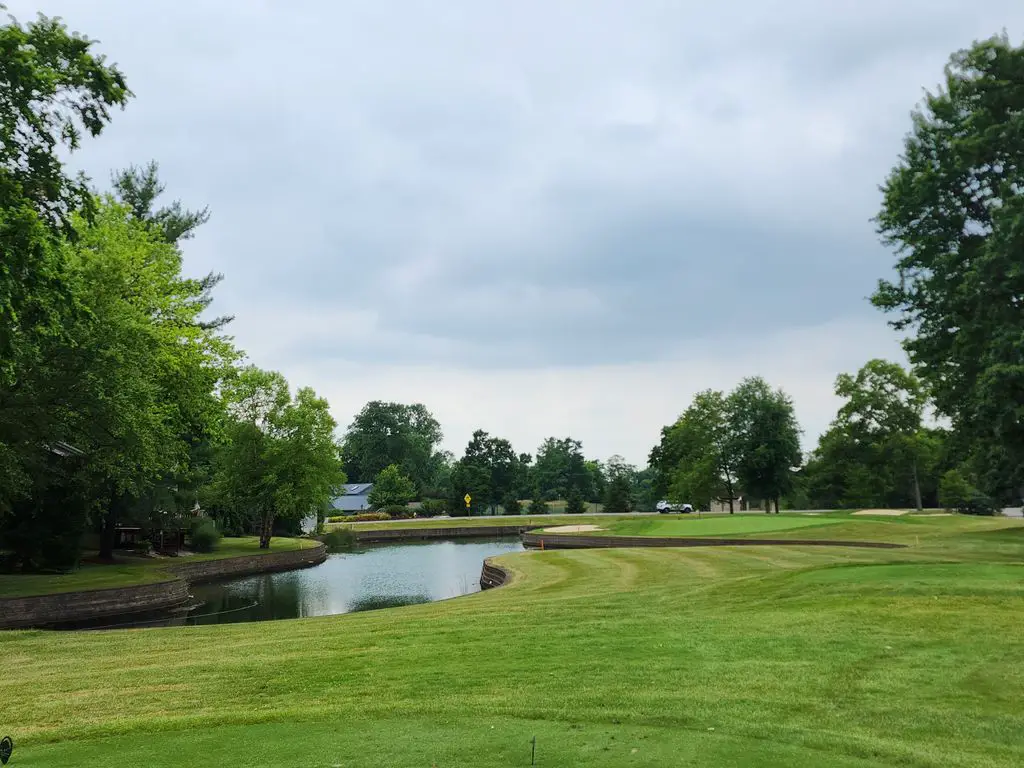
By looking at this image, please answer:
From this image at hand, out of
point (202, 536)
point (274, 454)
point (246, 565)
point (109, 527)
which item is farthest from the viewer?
point (274, 454)

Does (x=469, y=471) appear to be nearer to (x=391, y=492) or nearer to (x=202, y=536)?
(x=391, y=492)

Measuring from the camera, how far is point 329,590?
32031 mm

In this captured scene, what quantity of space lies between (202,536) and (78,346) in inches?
1018

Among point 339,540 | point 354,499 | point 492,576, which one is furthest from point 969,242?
point 354,499

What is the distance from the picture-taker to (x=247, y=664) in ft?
34.6

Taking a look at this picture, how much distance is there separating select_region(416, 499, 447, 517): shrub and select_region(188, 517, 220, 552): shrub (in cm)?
4706

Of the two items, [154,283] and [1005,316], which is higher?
[154,283]

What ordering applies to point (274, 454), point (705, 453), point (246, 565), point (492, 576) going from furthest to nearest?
point (705, 453) < point (274, 454) < point (246, 565) < point (492, 576)

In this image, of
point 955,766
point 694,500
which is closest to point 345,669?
point 955,766

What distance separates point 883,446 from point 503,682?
68701 millimetres

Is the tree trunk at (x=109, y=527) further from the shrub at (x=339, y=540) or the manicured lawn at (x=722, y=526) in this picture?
the manicured lawn at (x=722, y=526)

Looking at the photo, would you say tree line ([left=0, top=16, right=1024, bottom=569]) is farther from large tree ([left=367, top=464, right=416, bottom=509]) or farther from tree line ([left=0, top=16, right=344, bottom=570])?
large tree ([left=367, top=464, right=416, bottom=509])

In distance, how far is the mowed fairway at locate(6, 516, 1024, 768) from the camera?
20.2 ft

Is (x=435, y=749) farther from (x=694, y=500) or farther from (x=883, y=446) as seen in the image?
(x=883, y=446)
